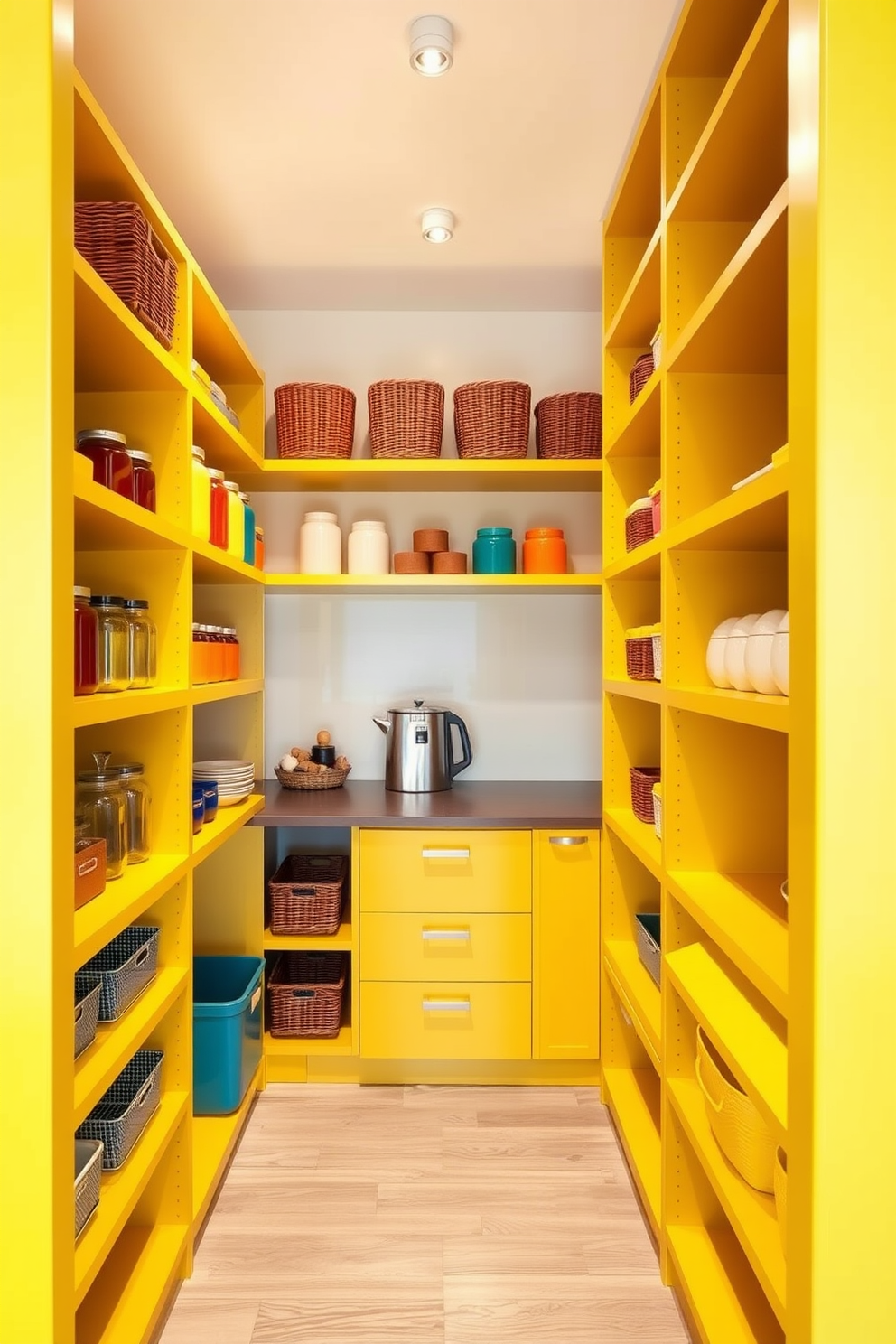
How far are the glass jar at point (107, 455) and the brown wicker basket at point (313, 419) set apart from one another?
3.38 ft

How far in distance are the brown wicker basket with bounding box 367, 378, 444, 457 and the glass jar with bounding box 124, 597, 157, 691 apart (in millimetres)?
1057

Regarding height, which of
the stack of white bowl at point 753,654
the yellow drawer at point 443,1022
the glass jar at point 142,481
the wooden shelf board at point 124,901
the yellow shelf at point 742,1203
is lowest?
the yellow drawer at point 443,1022

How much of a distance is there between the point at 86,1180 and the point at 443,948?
1209 millimetres

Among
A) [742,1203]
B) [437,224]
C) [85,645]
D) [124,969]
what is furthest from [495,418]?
[742,1203]

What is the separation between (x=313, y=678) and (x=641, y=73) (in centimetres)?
192

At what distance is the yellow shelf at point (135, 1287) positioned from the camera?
54.7 inches

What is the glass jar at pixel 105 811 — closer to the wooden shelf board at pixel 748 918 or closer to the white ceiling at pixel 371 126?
the wooden shelf board at pixel 748 918

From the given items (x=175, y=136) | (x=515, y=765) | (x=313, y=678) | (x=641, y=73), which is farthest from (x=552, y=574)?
(x=175, y=136)

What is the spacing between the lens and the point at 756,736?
5.19 feet

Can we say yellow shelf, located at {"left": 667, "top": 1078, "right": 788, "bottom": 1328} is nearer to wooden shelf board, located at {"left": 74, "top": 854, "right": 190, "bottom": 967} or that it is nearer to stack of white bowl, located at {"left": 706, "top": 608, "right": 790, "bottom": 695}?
stack of white bowl, located at {"left": 706, "top": 608, "right": 790, "bottom": 695}

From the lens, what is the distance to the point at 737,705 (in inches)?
46.1

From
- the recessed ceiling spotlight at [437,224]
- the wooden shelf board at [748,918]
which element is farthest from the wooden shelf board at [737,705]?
the recessed ceiling spotlight at [437,224]

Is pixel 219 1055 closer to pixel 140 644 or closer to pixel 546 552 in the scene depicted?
pixel 140 644

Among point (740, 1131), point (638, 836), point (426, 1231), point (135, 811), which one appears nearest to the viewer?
point (740, 1131)
